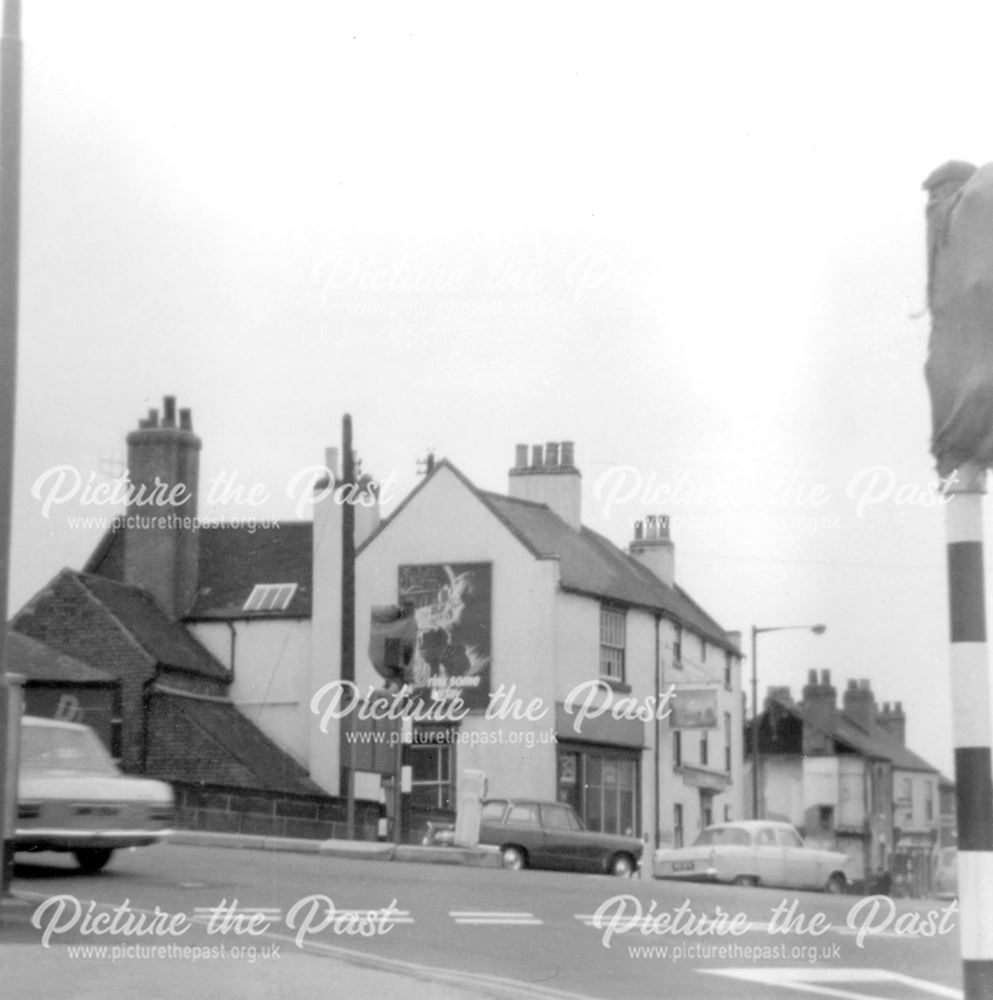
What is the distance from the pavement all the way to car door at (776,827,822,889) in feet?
40.7

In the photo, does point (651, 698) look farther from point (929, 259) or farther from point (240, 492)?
point (929, 259)

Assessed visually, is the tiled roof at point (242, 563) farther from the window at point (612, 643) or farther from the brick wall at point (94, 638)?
the window at point (612, 643)

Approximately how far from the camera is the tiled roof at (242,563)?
9.45 meters

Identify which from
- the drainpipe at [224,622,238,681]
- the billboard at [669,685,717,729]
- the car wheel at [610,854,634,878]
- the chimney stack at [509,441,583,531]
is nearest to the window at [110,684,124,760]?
the drainpipe at [224,622,238,681]

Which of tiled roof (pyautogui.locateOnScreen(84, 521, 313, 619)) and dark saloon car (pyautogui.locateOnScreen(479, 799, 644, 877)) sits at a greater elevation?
tiled roof (pyautogui.locateOnScreen(84, 521, 313, 619))

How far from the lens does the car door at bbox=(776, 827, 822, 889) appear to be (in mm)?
19172

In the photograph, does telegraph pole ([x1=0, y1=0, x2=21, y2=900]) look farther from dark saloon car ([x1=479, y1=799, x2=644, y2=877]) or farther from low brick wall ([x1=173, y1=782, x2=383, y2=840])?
dark saloon car ([x1=479, y1=799, x2=644, y2=877])

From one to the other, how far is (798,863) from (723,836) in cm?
129

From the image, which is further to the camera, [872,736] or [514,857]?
[514,857]

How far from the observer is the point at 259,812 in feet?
43.5

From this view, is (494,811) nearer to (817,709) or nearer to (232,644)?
(817,709)

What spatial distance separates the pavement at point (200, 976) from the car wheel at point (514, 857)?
614 inches

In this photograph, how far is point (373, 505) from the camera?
29.4 ft

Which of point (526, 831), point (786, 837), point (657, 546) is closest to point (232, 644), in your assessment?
point (657, 546)
